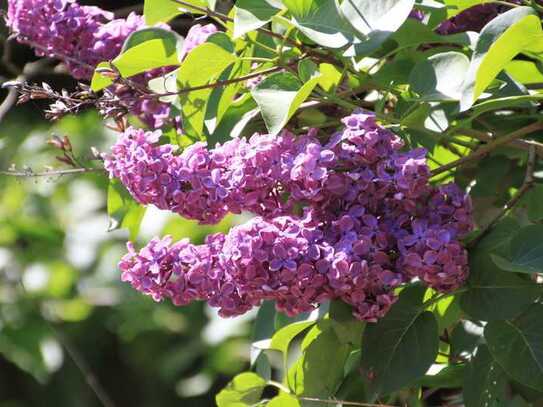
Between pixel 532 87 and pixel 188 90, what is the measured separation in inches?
14.5

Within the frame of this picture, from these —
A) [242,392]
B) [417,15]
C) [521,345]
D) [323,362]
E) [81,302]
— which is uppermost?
[417,15]

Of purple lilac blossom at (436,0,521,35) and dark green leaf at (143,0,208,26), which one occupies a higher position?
dark green leaf at (143,0,208,26)

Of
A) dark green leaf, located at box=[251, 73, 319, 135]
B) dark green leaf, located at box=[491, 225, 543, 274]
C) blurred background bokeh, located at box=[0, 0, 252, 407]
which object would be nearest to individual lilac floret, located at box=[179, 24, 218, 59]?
dark green leaf, located at box=[251, 73, 319, 135]

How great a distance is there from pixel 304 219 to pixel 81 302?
168cm

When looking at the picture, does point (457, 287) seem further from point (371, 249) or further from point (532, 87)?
point (532, 87)

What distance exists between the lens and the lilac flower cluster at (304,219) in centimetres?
94

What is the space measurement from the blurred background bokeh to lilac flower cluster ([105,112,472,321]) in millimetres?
1431

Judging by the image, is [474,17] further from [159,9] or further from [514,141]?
[159,9]

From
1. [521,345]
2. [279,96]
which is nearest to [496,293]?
[521,345]

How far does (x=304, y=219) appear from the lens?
38.4 inches

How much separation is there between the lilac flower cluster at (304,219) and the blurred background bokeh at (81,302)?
143cm

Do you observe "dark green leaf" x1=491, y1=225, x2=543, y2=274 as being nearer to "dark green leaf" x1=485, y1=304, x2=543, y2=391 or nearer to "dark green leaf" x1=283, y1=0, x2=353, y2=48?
"dark green leaf" x1=485, y1=304, x2=543, y2=391

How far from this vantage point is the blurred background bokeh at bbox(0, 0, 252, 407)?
2494mm

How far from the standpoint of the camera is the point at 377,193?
0.98m
